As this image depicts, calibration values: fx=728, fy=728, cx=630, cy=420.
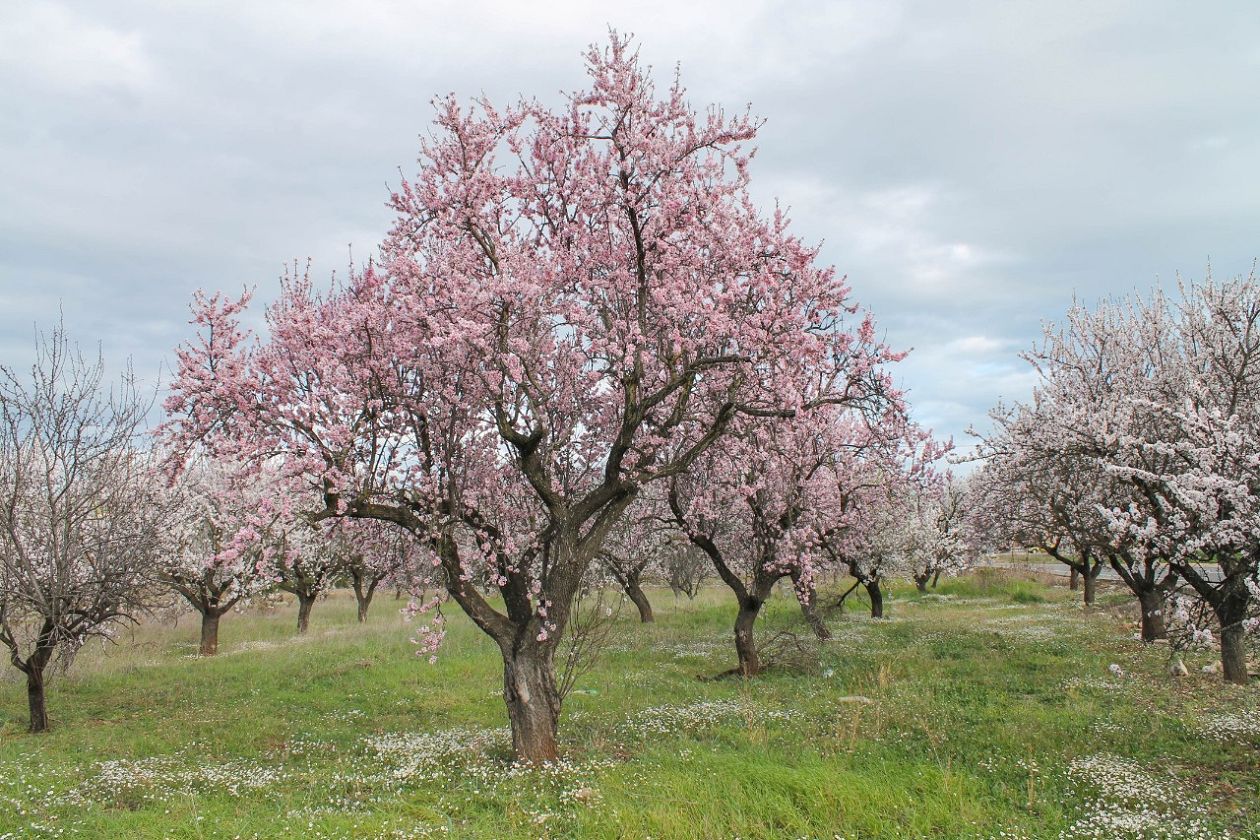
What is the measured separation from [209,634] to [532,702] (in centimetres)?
2433

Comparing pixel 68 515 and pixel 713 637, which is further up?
pixel 68 515

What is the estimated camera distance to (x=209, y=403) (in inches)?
463

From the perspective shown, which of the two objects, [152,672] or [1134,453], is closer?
[1134,453]

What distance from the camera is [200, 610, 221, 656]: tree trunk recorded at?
2992 centimetres

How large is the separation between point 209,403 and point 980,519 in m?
24.0

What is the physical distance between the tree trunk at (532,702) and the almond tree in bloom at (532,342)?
32 millimetres

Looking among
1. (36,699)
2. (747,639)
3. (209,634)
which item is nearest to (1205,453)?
(747,639)

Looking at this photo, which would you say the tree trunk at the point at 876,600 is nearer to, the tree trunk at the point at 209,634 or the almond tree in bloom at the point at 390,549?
the almond tree in bloom at the point at 390,549

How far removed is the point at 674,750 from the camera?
12477 mm

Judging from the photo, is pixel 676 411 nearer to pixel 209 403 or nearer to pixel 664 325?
pixel 664 325

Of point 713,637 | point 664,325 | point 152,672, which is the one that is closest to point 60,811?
point 664,325

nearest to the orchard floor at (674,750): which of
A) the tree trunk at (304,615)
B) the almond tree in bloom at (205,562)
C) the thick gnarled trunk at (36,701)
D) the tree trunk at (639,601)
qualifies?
the thick gnarled trunk at (36,701)

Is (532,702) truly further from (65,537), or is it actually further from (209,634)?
(209,634)

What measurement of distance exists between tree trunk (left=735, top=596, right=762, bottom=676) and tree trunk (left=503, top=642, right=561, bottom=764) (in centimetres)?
925
